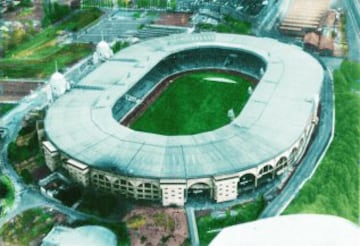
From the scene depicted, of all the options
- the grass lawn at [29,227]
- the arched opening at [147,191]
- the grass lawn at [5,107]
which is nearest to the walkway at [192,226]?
the arched opening at [147,191]

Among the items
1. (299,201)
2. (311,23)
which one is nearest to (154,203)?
(299,201)

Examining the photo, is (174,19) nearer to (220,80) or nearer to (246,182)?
(220,80)

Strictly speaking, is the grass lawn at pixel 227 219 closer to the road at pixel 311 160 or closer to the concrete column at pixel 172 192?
the road at pixel 311 160

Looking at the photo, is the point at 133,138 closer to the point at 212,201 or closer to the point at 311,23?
the point at 212,201

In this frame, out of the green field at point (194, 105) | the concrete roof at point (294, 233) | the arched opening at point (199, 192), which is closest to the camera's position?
the concrete roof at point (294, 233)

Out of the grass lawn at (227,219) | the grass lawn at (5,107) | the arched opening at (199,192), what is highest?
the arched opening at (199,192)

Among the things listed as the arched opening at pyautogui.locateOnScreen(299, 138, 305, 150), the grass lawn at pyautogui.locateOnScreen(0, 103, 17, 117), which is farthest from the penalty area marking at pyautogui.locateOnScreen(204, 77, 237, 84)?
the grass lawn at pyautogui.locateOnScreen(0, 103, 17, 117)
